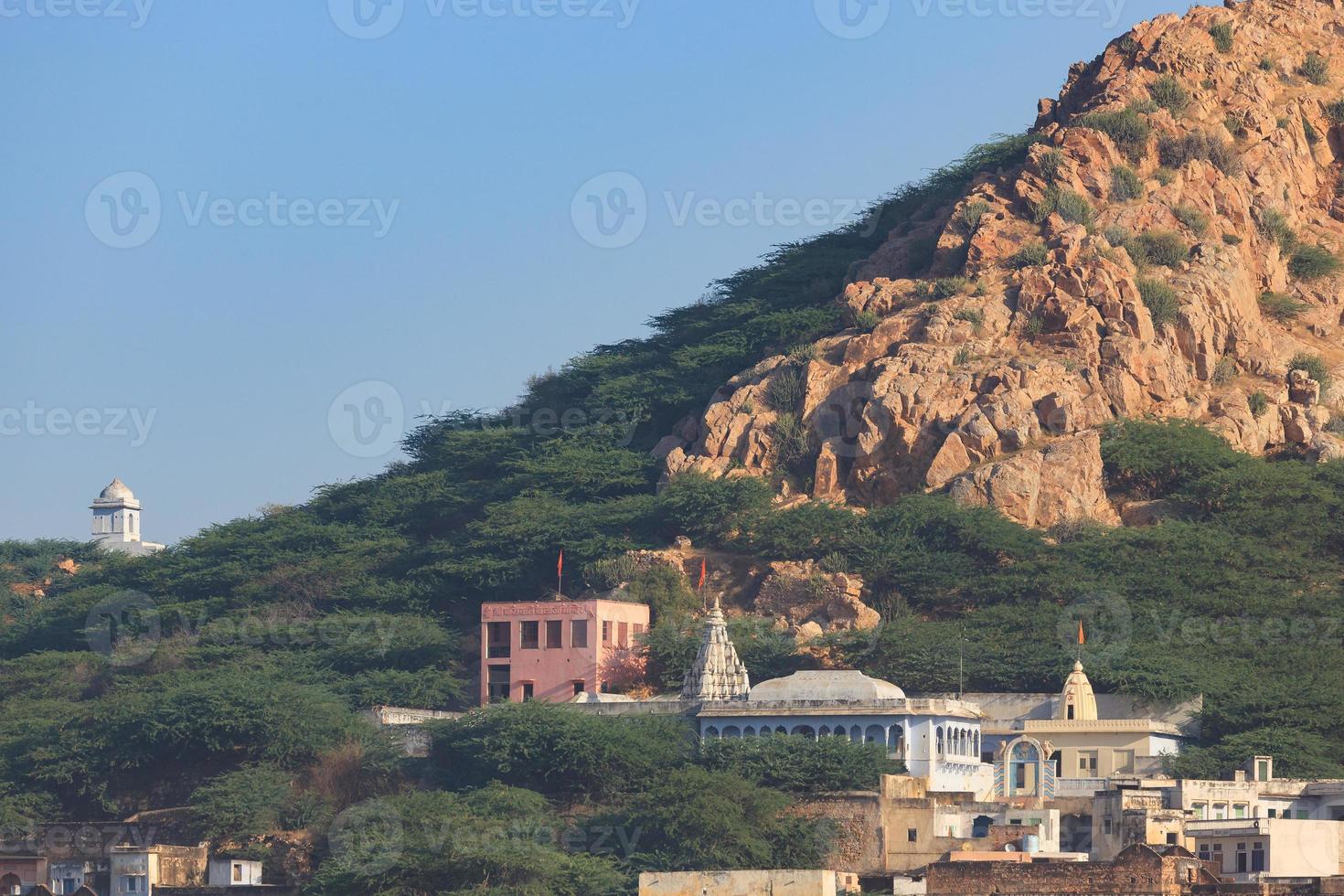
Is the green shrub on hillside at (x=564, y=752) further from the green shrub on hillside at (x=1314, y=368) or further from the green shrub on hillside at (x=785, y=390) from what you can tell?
the green shrub on hillside at (x=1314, y=368)

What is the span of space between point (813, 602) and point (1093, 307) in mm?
12065

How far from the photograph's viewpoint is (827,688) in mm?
68938

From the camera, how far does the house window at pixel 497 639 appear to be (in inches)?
3031

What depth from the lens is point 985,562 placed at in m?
77.9

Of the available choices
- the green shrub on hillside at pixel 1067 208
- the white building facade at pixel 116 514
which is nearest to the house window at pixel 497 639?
the green shrub on hillside at pixel 1067 208

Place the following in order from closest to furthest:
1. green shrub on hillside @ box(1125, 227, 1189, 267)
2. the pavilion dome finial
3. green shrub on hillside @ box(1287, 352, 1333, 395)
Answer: the pavilion dome finial → green shrub on hillside @ box(1287, 352, 1333, 395) → green shrub on hillside @ box(1125, 227, 1189, 267)

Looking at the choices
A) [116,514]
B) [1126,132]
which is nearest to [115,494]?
[116,514]

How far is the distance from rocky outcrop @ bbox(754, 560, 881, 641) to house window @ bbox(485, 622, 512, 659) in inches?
254

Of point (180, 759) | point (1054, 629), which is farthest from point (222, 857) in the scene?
point (1054, 629)

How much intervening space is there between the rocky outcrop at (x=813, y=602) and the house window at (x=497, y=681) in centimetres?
664

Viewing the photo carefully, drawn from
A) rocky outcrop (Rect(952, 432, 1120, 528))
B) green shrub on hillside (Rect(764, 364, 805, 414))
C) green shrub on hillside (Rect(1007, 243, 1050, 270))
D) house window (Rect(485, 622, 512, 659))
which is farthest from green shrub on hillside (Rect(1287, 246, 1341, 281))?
house window (Rect(485, 622, 512, 659))

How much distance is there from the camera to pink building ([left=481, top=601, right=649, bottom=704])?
75812 millimetres

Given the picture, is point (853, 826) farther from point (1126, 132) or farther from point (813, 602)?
point (1126, 132)

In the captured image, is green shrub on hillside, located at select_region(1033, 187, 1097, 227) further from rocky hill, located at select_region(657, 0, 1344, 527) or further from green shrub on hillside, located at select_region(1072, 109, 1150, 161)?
green shrub on hillside, located at select_region(1072, 109, 1150, 161)
